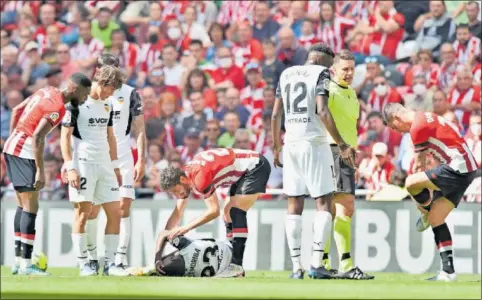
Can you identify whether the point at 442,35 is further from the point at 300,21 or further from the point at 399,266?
the point at 399,266

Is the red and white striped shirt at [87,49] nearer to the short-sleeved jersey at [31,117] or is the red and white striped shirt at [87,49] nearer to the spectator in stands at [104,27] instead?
the spectator in stands at [104,27]

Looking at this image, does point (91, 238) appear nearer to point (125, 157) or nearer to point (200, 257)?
point (125, 157)

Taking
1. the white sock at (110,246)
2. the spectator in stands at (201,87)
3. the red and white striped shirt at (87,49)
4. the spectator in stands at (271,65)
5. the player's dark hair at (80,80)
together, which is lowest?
the white sock at (110,246)

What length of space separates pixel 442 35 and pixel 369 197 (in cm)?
400

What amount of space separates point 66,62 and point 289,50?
433cm

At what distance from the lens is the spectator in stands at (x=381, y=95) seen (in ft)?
61.7

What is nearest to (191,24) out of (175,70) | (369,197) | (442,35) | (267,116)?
(175,70)

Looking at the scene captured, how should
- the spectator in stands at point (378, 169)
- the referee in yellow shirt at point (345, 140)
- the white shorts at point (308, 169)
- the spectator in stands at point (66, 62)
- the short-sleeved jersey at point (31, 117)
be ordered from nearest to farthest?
the white shorts at point (308, 169), the short-sleeved jersey at point (31, 117), the referee in yellow shirt at point (345, 140), the spectator in stands at point (378, 169), the spectator in stands at point (66, 62)

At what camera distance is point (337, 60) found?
13180mm

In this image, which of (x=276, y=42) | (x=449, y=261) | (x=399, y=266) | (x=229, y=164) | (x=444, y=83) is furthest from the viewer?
(x=276, y=42)

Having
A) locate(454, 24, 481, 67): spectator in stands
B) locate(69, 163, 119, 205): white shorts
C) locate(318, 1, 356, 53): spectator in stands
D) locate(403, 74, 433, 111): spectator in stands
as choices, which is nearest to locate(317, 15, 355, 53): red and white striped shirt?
locate(318, 1, 356, 53): spectator in stands

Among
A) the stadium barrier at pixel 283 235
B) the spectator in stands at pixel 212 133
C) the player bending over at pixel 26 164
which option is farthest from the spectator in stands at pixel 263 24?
the player bending over at pixel 26 164

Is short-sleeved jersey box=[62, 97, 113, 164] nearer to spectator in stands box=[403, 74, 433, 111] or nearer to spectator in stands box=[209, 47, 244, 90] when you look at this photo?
spectator in stands box=[403, 74, 433, 111]

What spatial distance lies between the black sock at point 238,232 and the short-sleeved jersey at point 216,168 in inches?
14.5
